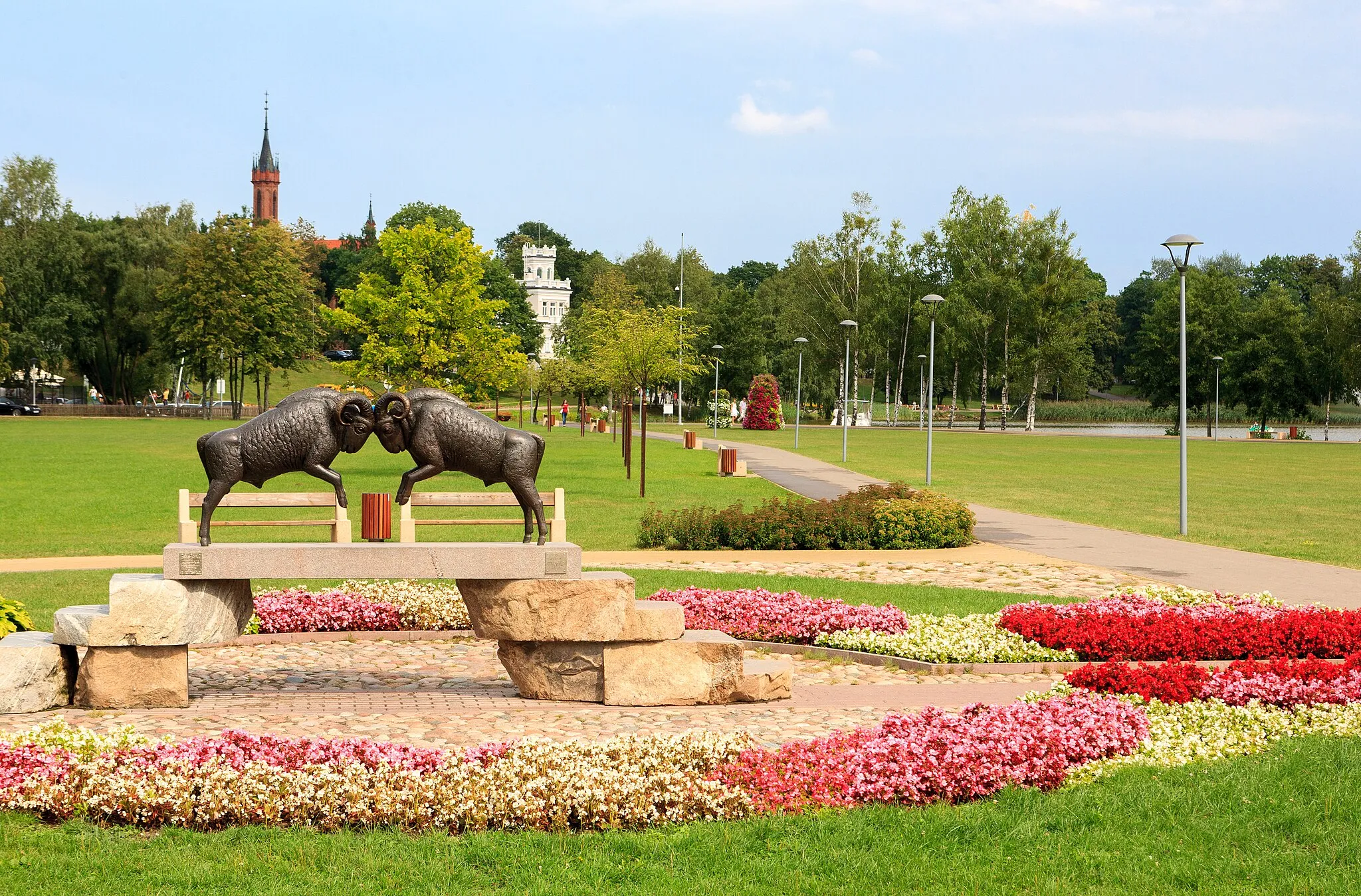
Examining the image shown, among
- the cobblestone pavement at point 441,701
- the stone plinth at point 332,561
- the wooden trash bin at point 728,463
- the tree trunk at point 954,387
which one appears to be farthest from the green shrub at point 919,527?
the tree trunk at point 954,387

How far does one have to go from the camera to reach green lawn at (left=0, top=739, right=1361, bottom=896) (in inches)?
217

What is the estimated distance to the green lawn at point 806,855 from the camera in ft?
18.1

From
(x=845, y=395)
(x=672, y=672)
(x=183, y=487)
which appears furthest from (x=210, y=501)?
(x=845, y=395)

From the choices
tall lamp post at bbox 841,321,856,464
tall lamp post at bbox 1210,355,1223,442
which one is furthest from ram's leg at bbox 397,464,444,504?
tall lamp post at bbox 1210,355,1223,442

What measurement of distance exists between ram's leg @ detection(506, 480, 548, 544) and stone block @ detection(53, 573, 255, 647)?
89.9 inches

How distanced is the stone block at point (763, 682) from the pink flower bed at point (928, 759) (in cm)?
164

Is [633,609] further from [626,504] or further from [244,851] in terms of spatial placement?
[626,504]

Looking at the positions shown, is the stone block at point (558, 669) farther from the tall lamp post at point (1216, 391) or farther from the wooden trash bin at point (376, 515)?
the tall lamp post at point (1216, 391)

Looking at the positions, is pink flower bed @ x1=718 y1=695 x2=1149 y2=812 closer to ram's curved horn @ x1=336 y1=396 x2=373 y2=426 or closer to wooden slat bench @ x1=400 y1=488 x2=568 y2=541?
wooden slat bench @ x1=400 y1=488 x2=568 y2=541

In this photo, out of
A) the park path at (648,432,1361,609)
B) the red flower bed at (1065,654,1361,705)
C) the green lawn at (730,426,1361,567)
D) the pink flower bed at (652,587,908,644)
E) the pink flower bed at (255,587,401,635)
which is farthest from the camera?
the green lawn at (730,426,1361,567)

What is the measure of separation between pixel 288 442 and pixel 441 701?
2294 millimetres

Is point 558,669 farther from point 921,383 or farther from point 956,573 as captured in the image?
point 921,383

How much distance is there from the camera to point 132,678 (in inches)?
344

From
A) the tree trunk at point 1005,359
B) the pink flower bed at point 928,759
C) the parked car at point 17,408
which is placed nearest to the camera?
the pink flower bed at point 928,759
